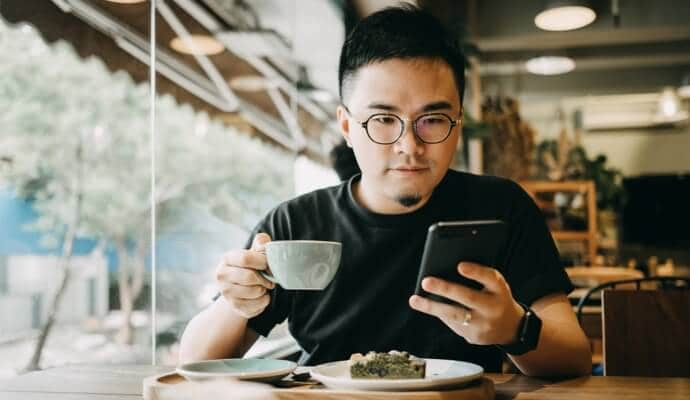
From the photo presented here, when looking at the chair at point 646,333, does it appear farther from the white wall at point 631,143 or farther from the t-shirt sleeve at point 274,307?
the white wall at point 631,143

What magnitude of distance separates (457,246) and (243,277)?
401mm

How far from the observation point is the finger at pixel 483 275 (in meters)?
0.97

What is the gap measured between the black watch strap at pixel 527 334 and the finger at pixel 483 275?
12 cm

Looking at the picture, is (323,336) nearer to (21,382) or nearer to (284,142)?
(21,382)

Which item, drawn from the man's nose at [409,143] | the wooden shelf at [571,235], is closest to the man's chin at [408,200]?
the man's nose at [409,143]

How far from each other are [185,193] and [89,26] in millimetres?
931

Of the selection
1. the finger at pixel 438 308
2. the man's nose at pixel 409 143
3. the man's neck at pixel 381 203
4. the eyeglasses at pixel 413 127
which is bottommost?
the finger at pixel 438 308

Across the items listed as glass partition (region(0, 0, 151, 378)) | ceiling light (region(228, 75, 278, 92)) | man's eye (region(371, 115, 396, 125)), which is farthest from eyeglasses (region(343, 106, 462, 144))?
ceiling light (region(228, 75, 278, 92))

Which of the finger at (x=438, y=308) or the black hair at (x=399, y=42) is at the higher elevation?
the black hair at (x=399, y=42)

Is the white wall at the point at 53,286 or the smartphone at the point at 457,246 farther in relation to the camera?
the white wall at the point at 53,286

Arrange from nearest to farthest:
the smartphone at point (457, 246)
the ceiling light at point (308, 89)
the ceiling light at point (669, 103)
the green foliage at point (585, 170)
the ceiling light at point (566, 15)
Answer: the smartphone at point (457, 246) < the ceiling light at point (308, 89) < the ceiling light at point (566, 15) < the green foliage at point (585, 170) < the ceiling light at point (669, 103)

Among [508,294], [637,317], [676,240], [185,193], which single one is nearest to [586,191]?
[676,240]

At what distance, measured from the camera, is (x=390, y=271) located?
4.84 feet

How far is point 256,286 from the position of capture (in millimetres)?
1178
